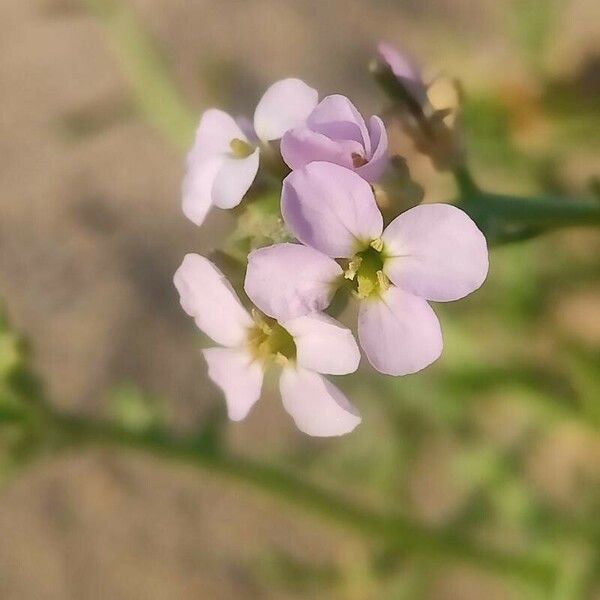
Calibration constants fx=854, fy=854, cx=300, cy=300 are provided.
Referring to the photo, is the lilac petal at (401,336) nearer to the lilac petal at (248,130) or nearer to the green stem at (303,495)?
the lilac petal at (248,130)

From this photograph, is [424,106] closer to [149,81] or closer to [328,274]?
[328,274]

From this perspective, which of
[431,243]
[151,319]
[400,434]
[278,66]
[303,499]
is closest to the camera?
[431,243]

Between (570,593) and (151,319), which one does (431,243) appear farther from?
(151,319)

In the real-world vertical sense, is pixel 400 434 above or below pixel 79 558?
above

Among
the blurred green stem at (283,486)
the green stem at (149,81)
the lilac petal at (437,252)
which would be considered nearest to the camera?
the lilac petal at (437,252)

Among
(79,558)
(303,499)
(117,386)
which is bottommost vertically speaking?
(79,558)

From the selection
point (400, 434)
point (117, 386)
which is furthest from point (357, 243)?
point (117, 386)

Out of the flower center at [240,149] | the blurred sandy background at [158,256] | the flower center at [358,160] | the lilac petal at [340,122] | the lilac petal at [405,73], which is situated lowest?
the blurred sandy background at [158,256]

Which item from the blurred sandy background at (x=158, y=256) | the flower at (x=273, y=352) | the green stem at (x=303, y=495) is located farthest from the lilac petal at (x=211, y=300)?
the blurred sandy background at (x=158, y=256)
